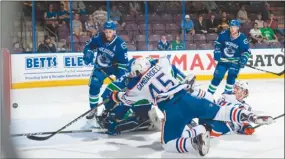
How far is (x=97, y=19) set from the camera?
3039 millimetres

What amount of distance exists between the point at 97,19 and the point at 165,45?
0.48m

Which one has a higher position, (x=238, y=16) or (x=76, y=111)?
(x=238, y=16)

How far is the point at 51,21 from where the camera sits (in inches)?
121

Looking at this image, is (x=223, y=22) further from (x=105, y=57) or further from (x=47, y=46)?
(x=47, y=46)

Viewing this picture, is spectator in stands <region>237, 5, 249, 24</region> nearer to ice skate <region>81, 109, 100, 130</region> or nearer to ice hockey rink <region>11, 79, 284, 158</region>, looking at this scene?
ice hockey rink <region>11, 79, 284, 158</region>

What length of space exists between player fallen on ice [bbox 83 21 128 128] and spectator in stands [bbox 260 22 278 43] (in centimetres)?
119

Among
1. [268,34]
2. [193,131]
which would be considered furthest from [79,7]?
[193,131]

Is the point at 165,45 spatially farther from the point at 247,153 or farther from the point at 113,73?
the point at 247,153

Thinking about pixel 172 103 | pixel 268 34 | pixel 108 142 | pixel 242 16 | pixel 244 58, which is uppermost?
pixel 242 16

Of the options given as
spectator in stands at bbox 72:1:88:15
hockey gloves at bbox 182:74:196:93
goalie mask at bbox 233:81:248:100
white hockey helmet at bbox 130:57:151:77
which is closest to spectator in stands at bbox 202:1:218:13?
spectator in stands at bbox 72:1:88:15

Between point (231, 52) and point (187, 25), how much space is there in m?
0.60

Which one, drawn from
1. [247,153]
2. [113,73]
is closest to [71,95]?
[113,73]

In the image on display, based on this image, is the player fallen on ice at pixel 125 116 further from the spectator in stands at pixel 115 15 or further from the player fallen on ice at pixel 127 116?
the spectator in stands at pixel 115 15

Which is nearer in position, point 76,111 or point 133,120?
point 133,120
